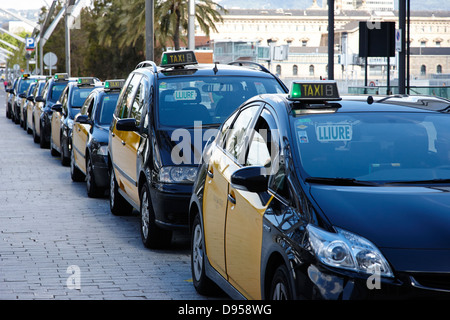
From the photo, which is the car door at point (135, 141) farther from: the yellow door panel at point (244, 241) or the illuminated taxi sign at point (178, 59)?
the yellow door panel at point (244, 241)

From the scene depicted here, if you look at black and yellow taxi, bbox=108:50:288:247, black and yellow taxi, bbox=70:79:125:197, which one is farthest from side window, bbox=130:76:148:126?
black and yellow taxi, bbox=70:79:125:197

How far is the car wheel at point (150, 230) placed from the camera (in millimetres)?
8117

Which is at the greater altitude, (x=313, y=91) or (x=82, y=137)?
(x=313, y=91)

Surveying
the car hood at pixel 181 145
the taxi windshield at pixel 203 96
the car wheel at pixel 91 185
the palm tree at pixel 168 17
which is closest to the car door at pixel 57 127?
the car wheel at pixel 91 185

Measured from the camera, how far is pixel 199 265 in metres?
6.32

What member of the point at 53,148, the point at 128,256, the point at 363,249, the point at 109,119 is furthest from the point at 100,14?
the point at 363,249

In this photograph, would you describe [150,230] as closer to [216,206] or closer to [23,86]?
[216,206]

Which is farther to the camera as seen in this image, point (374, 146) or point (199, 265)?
point (199, 265)

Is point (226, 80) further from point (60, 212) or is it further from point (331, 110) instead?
point (331, 110)

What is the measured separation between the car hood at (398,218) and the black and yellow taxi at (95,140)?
7875 millimetres

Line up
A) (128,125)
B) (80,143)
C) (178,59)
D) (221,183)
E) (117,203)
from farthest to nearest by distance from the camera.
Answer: (80,143) < (117,203) < (178,59) < (128,125) < (221,183)

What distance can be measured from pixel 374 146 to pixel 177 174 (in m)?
3.17

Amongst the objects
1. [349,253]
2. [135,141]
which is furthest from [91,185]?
[349,253]
